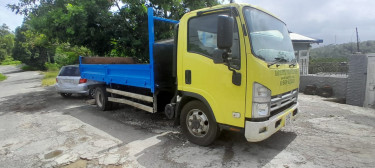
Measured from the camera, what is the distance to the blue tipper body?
4.13 metres

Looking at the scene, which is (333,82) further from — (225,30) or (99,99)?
(99,99)

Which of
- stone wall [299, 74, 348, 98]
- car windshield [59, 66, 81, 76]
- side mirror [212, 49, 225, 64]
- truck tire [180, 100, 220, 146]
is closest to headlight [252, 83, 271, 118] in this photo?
side mirror [212, 49, 225, 64]

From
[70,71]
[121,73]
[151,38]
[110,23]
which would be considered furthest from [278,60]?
[70,71]

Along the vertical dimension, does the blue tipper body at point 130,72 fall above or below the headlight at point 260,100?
above

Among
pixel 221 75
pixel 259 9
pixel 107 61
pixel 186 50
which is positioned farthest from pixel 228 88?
pixel 107 61

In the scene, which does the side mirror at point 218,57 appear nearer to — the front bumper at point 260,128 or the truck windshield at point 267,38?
the truck windshield at point 267,38

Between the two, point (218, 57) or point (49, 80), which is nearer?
point (218, 57)

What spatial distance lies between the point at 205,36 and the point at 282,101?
1.60 meters

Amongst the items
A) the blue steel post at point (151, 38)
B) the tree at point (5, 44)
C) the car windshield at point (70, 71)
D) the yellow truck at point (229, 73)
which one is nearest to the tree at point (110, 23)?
the car windshield at point (70, 71)

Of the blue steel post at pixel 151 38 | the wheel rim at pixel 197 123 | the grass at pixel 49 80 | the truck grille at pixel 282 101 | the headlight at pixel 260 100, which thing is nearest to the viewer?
the headlight at pixel 260 100

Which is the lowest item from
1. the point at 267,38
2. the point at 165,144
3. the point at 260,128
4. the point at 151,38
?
the point at 165,144

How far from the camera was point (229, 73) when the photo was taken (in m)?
3.08

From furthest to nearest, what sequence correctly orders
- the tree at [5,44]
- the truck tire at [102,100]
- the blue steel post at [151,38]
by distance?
1. the tree at [5,44]
2. the truck tire at [102,100]
3. the blue steel post at [151,38]

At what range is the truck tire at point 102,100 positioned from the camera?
642cm
